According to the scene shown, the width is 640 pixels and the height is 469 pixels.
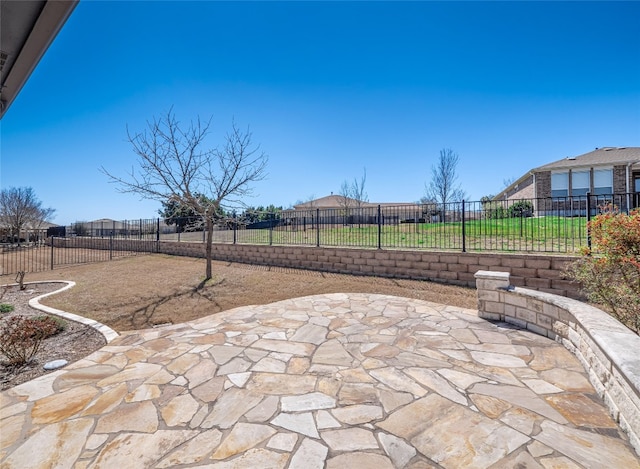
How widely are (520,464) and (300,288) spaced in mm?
5652

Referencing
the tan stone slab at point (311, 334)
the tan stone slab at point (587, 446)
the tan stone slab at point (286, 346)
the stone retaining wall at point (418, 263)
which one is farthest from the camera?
the stone retaining wall at point (418, 263)

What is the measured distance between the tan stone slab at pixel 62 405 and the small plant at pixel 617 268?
562 cm

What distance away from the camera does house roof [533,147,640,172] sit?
17500 millimetres

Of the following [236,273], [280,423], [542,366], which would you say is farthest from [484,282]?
[236,273]

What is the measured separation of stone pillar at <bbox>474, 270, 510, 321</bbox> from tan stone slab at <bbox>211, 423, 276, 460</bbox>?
3.83m

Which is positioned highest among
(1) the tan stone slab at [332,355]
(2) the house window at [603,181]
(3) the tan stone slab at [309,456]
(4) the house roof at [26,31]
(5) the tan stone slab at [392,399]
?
(2) the house window at [603,181]

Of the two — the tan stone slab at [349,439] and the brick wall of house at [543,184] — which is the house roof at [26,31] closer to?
the tan stone slab at [349,439]

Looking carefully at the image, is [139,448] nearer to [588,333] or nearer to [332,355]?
[332,355]

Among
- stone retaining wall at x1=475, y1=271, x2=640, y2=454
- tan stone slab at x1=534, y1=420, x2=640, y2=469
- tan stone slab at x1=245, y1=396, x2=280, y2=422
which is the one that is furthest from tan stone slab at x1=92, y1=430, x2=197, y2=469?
stone retaining wall at x1=475, y1=271, x2=640, y2=454

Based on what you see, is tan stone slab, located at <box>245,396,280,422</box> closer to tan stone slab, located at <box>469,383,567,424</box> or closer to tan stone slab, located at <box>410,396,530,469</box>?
tan stone slab, located at <box>410,396,530,469</box>

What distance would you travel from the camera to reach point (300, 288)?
281 inches

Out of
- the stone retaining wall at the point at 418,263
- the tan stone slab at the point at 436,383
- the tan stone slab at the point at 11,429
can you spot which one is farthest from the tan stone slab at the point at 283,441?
the stone retaining wall at the point at 418,263

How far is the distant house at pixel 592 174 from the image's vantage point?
1745 centimetres

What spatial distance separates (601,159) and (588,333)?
75.2 ft
